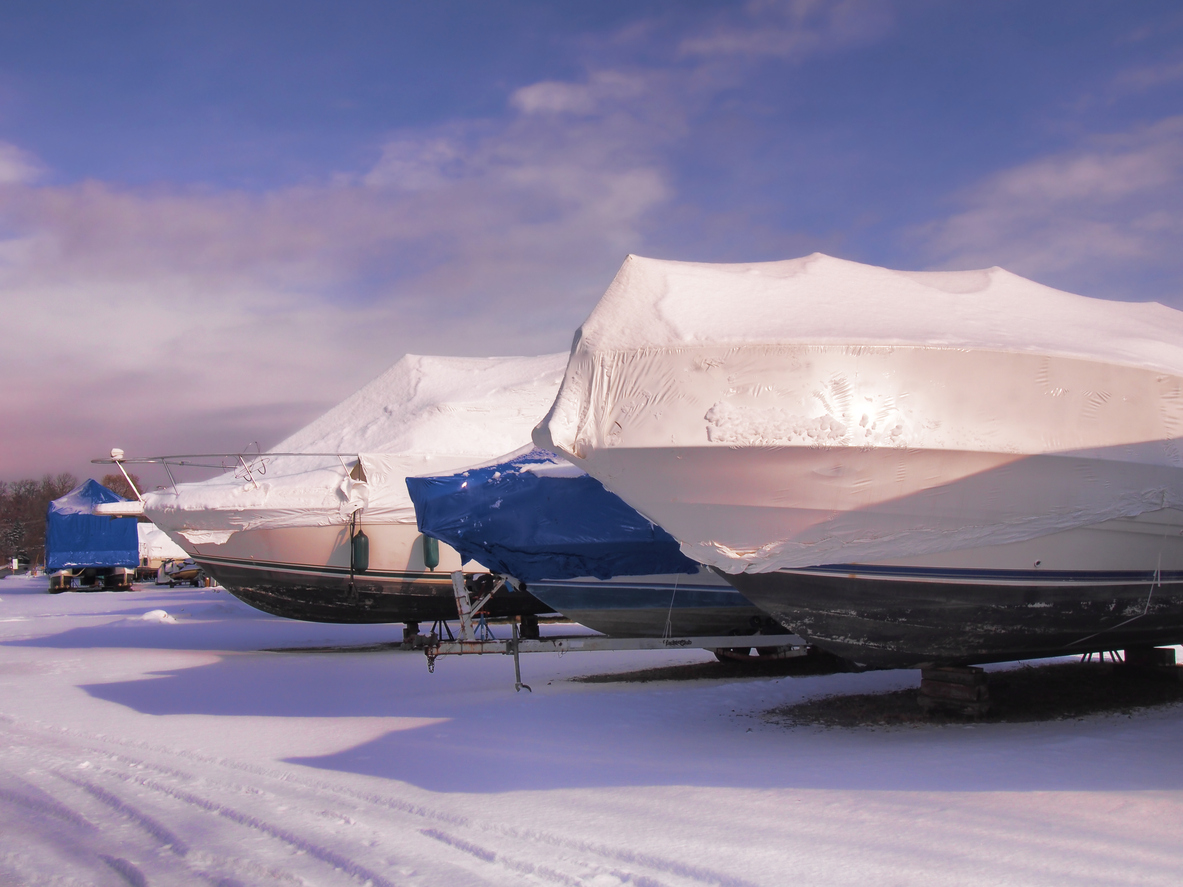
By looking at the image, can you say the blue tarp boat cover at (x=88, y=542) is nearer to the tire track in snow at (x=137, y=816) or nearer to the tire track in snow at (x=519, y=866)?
the tire track in snow at (x=137, y=816)

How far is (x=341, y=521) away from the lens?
11.3 metres

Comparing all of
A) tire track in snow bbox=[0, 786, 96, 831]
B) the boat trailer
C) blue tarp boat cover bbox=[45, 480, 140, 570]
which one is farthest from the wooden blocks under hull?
blue tarp boat cover bbox=[45, 480, 140, 570]

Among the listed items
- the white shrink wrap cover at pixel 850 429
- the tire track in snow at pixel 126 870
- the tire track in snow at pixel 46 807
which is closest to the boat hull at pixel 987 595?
the white shrink wrap cover at pixel 850 429

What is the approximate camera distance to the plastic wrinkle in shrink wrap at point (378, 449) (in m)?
11.2

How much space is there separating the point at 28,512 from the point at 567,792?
8297cm

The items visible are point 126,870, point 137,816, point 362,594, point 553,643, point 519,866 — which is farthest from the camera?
point 362,594

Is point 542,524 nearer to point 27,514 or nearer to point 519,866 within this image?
point 519,866

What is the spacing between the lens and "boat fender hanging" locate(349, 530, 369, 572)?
11.2 meters

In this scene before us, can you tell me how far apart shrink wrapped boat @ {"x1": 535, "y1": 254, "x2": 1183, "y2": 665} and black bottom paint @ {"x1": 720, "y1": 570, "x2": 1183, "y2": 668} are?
0.01m

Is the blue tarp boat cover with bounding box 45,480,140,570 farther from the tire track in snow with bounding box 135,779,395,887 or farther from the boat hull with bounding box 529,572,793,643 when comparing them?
the tire track in snow with bounding box 135,779,395,887

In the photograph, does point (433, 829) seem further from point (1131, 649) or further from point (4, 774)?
point (1131, 649)

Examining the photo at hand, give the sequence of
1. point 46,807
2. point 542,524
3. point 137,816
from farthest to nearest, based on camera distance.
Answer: point 542,524, point 46,807, point 137,816

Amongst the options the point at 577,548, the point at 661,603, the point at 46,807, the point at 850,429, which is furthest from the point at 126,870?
the point at 661,603

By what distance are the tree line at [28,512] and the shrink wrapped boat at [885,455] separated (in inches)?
2479
